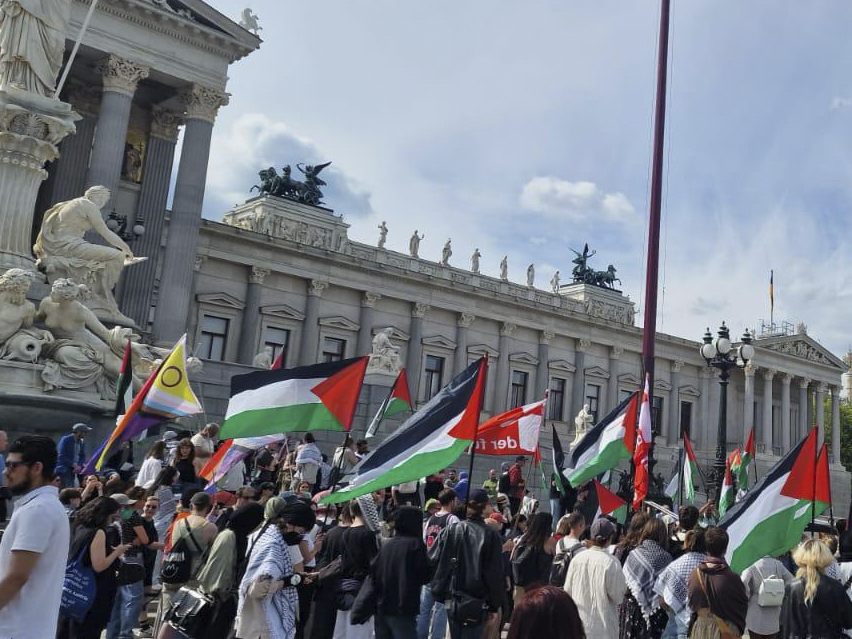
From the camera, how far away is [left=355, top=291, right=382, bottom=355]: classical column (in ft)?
147

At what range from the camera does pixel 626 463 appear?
34.4 m

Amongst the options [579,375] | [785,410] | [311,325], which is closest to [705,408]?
[785,410]

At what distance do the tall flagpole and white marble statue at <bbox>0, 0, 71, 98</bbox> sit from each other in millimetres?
11053

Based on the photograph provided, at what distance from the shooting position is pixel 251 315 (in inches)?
1615

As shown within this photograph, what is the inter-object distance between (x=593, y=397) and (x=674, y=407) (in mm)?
7236

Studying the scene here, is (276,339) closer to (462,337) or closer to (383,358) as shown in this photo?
(462,337)

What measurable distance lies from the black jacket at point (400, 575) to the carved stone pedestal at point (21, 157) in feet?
37.3

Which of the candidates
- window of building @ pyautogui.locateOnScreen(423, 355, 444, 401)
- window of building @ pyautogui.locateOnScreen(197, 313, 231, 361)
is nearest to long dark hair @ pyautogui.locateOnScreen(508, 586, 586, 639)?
window of building @ pyautogui.locateOnScreen(197, 313, 231, 361)

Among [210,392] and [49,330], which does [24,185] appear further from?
[210,392]

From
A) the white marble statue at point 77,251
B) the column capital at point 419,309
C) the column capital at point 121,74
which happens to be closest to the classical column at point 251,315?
the column capital at point 419,309

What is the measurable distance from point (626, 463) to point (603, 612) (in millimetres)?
29327

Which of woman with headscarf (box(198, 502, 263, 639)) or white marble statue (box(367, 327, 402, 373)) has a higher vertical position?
white marble statue (box(367, 327, 402, 373))

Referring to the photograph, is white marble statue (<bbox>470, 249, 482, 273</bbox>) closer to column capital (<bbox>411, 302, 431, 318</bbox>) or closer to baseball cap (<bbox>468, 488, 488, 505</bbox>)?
column capital (<bbox>411, 302, 431, 318</bbox>)

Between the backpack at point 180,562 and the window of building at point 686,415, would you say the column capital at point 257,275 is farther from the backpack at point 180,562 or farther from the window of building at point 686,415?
the backpack at point 180,562
